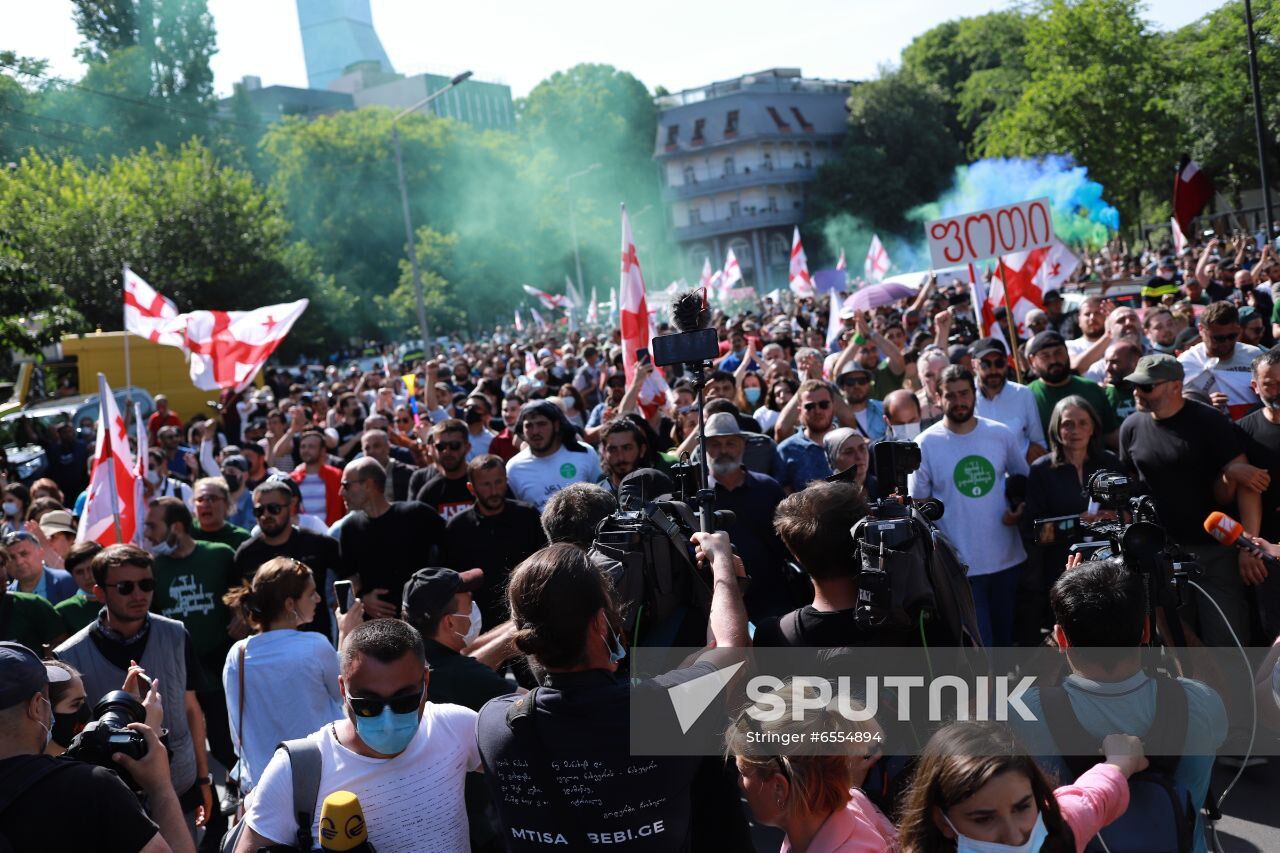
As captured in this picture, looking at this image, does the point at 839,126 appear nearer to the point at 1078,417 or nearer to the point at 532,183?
the point at 532,183

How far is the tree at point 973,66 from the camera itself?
56.3 m

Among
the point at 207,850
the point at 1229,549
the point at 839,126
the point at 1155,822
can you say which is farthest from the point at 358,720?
the point at 839,126

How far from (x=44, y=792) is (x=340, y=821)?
668 millimetres

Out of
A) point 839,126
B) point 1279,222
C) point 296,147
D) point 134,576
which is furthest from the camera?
point 839,126

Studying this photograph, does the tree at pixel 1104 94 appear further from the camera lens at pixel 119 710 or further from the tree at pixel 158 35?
the tree at pixel 158 35

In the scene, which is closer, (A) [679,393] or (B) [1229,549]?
(B) [1229,549]

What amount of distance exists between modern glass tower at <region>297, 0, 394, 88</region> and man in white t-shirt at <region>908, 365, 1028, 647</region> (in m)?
154

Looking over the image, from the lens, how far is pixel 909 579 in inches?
126

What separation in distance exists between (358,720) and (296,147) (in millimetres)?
63194

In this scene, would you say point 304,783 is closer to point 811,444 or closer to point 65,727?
point 65,727

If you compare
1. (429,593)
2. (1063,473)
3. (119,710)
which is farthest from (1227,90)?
(119,710)

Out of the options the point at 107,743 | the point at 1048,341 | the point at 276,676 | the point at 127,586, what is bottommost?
the point at 276,676

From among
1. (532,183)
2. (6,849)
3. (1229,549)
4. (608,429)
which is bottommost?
(1229,549)

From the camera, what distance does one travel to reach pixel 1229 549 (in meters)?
5.55
